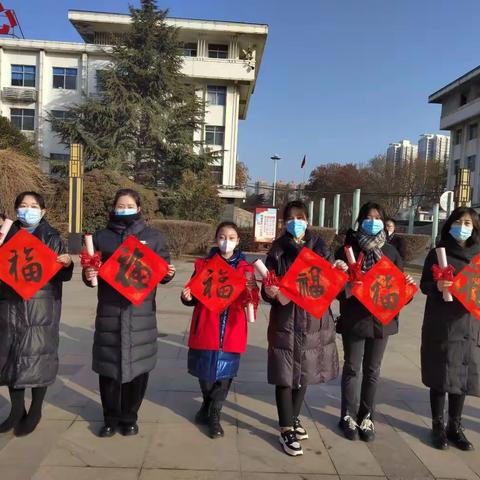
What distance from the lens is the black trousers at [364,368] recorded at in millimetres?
3521

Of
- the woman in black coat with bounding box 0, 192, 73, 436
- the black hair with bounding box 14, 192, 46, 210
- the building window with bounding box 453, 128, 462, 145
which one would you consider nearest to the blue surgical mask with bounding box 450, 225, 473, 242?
the woman in black coat with bounding box 0, 192, 73, 436

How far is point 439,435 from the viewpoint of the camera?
3.43 metres

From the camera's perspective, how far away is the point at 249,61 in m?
32.7

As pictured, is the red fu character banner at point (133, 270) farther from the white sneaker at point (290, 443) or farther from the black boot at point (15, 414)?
the white sneaker at point (290, 443)

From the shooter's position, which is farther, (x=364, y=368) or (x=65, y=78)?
(x=65, y=78)

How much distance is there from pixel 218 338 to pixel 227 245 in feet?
2.38

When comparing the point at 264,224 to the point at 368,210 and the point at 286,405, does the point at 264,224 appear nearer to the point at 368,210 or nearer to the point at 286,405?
→ the point at 368,210

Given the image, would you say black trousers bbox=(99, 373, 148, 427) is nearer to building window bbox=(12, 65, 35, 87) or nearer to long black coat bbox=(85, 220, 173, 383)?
long black coat bbox=(85, 220, 173, 383)

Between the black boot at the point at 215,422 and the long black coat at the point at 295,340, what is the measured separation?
0.53 m

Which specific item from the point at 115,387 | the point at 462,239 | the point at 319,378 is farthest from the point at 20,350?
the point at 462,239

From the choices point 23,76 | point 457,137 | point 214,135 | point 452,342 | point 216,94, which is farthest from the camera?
point 457,137

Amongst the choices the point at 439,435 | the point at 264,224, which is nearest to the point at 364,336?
the point at 439,435

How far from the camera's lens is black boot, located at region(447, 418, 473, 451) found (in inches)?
133

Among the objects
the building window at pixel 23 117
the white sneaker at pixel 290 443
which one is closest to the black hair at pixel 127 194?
the white sneaker at pixel 290 443
